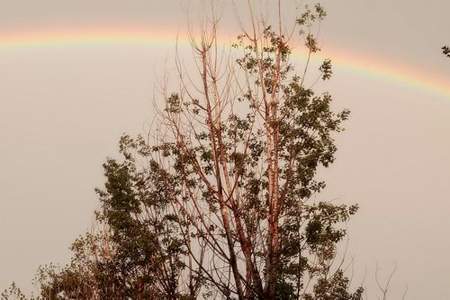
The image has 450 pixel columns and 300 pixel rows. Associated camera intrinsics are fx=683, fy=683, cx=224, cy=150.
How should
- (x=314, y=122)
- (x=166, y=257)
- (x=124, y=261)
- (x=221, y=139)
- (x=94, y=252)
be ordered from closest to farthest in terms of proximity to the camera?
(x=221, y=139), (x=314, y=122), (x=166, y=257), (x=124, y=261), (x=94, y=252)

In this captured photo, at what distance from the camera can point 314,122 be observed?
1448 centimetres

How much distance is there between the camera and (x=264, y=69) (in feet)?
47.3

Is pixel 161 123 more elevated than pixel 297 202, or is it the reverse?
pixel 161 123

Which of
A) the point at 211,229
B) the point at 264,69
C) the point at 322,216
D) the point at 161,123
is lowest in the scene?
the point at 211,229

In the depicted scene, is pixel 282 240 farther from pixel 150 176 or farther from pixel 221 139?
pixel 150 176

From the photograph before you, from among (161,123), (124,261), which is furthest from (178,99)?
(124,261)

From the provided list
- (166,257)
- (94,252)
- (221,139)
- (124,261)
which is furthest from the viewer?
(94,252)

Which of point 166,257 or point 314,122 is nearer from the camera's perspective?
point 314,122

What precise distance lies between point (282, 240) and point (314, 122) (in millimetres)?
2586

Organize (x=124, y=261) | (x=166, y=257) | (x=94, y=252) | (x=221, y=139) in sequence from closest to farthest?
1. (x=221, y=139)
2. (x=166, y=257)
3. (x=124, y=261)
4. (x=94, y=252)

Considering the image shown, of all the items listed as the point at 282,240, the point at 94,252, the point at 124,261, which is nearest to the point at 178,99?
the point at 282,240

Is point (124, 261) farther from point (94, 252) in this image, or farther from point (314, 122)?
point (314, 122)

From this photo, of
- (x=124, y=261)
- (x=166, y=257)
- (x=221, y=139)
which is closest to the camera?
(x=221, y=139)

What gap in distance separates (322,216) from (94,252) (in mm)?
9909
